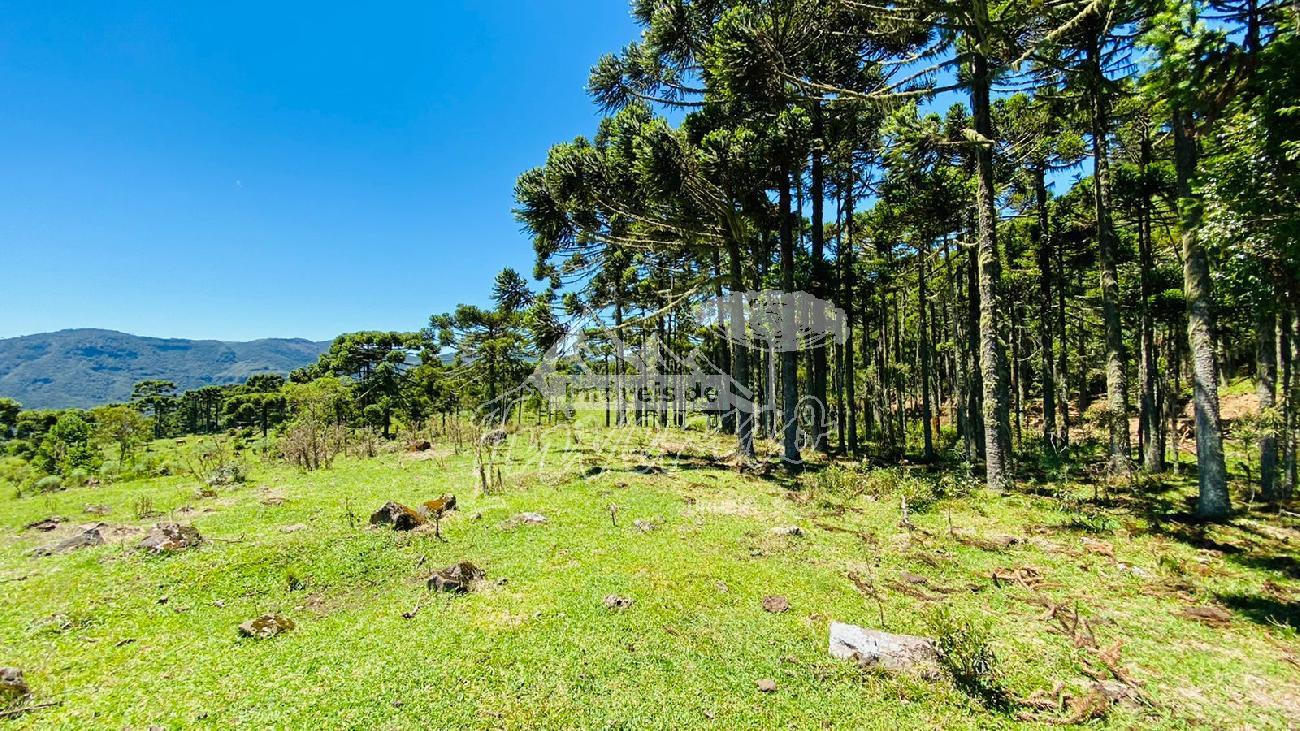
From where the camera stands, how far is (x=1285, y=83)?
6191 mm

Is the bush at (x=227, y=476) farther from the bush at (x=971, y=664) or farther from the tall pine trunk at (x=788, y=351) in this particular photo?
the bush at (x=971, y=664)

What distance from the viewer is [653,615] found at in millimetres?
5902

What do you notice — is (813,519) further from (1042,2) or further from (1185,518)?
(1042,2)

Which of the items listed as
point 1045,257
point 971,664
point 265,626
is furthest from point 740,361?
point 265,626

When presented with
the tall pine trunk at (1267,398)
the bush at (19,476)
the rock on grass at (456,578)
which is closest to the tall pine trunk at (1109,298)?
the tall pine trunk at (1267,398)

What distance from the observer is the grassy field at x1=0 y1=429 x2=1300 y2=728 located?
426cm

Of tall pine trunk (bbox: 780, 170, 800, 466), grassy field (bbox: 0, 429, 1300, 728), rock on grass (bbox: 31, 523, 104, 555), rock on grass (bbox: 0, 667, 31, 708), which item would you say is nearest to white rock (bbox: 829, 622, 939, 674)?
grassy field (bbox: 0, 429, 1300, 728)

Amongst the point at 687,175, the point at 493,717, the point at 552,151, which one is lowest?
the point at 493,717

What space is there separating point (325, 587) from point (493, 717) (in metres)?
4.15

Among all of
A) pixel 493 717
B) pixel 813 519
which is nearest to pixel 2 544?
pixel 493 717

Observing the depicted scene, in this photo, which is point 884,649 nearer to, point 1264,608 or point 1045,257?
point 1264,608

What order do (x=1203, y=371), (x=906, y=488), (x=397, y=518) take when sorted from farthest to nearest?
(x=906, y=488) < (x=397, y=518) < (x=1203, y=371)

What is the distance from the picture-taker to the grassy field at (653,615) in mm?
4258

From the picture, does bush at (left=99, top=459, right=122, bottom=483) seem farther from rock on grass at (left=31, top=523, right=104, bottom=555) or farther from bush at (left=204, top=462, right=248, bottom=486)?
rock on grass at (left=31, top=523, right=104, bottom=555)
